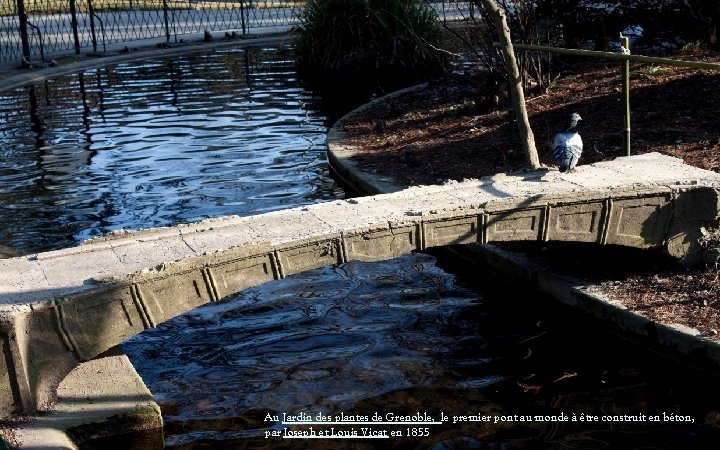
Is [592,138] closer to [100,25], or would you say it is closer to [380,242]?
[380,242]

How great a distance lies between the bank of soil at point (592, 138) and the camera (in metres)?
7.59

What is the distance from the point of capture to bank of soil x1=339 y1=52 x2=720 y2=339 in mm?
7594

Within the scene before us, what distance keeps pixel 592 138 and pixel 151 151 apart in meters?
6.38

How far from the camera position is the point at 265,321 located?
8227 millimetres

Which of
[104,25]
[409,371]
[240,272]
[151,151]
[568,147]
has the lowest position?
[409,371]

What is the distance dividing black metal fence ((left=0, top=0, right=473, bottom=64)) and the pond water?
1180 cm

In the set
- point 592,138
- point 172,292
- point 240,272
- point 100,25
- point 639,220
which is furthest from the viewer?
point 100,25

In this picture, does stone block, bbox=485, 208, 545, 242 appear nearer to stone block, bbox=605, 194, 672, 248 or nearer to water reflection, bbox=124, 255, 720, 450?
stone block, bbox=605, 194, 672, 248

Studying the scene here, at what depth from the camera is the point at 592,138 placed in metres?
10.4

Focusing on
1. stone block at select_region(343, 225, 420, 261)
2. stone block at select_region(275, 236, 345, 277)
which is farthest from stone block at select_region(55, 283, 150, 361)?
stone block at select_region(343, 225, 420, 261)

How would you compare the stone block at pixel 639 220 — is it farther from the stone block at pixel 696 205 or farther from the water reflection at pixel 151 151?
the water reflection at pixel 151 151

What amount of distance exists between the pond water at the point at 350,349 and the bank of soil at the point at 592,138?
449mm

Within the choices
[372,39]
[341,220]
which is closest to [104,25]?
[372,39]

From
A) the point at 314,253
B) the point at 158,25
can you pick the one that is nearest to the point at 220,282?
the point at 314,253
